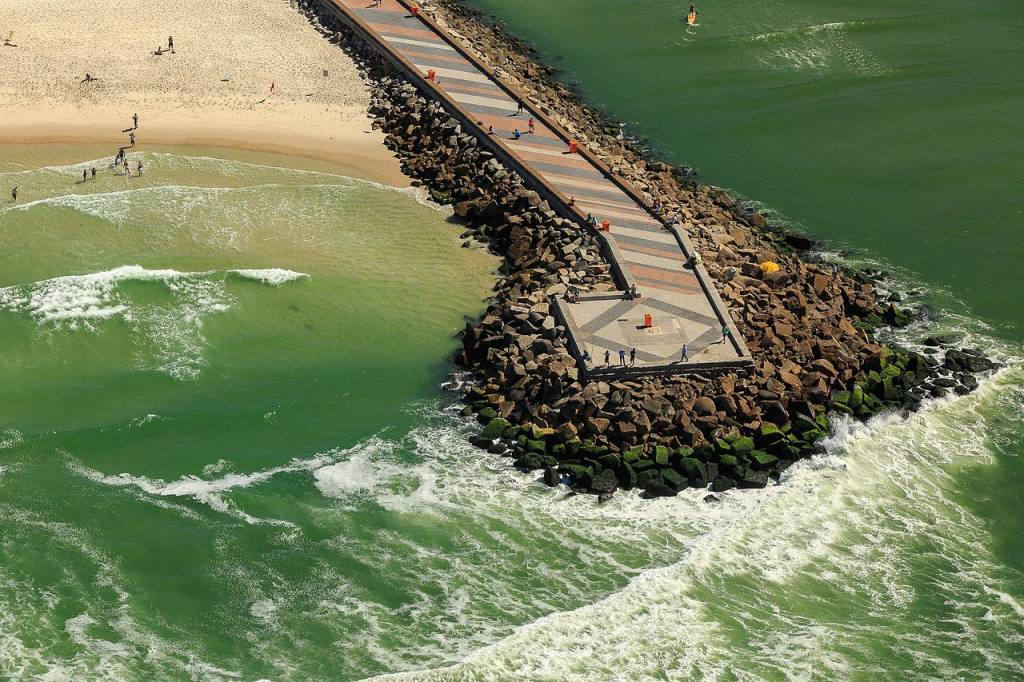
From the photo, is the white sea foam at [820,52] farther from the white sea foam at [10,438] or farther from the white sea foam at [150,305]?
the white sea foam at [10,438]

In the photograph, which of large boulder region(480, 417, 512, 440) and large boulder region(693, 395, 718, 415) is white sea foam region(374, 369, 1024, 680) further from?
large boulder region(480, 417, 512, 440)

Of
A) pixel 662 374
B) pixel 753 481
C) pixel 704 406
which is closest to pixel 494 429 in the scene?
pixel 662 374

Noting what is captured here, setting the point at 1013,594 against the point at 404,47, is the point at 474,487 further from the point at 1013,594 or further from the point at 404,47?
the point at 404,47

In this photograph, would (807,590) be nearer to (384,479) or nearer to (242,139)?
(384,479)

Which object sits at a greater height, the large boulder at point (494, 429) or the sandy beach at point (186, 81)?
the sandy beach at point (186, 81)

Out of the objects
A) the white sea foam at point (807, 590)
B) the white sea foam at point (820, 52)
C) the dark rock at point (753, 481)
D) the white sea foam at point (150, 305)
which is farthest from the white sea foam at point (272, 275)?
the white sea foam at point (820, 52)

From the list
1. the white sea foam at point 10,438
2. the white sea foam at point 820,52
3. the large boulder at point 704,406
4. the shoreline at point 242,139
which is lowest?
the white sea foam at point 10,438

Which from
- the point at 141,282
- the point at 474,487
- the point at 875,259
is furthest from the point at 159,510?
the point at 875,259
